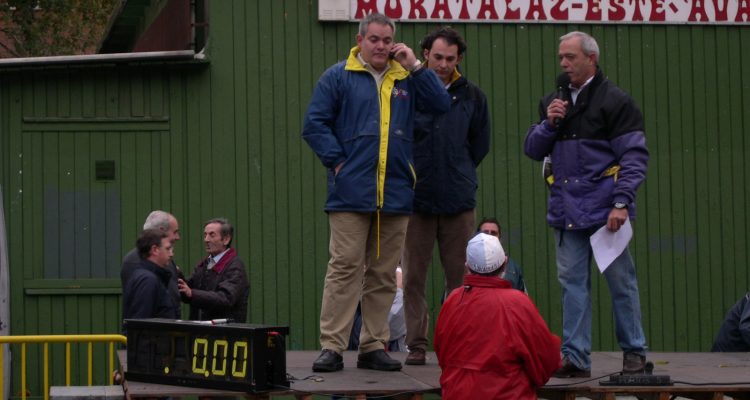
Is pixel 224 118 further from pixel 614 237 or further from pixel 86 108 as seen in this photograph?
pixel 614 237

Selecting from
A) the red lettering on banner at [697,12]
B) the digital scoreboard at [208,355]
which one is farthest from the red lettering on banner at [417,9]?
the digital scoreboard at [208,355]

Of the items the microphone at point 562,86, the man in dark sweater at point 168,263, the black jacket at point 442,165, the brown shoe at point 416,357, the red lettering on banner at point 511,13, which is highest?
the red lettering on banner at point 511,13

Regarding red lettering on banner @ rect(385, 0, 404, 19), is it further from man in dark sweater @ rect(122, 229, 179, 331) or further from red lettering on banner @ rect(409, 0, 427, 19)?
man in dark sweater @ rect(122, 229, 179, 331)

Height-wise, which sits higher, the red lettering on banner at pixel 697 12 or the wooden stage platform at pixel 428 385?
the red lettering on banner at pixel 697 12

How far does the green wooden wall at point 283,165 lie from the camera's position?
12.0 metres

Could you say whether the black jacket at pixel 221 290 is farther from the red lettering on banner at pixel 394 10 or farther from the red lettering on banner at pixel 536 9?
the red lettering on banner at pixel 536 9

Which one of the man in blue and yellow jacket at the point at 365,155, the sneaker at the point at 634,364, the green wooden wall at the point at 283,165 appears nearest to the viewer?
the sneaker at the point at 634,364

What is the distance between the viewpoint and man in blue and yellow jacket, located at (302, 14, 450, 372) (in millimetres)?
7453

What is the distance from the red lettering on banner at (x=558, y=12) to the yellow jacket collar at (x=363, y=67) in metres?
5.42

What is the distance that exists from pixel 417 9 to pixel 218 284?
387cm

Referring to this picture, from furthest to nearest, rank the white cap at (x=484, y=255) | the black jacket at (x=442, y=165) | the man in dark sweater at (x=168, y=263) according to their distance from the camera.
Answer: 1. the man in dark sweater at (x=168, y=263)
2. the black jacket at (x=442, y=165)
3. the white cap at (x=484, y=255)

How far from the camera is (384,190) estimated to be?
7520 mm

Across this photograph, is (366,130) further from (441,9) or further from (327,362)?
(441,9)

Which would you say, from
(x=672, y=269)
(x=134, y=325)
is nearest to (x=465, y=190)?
(x=134, y=325)
